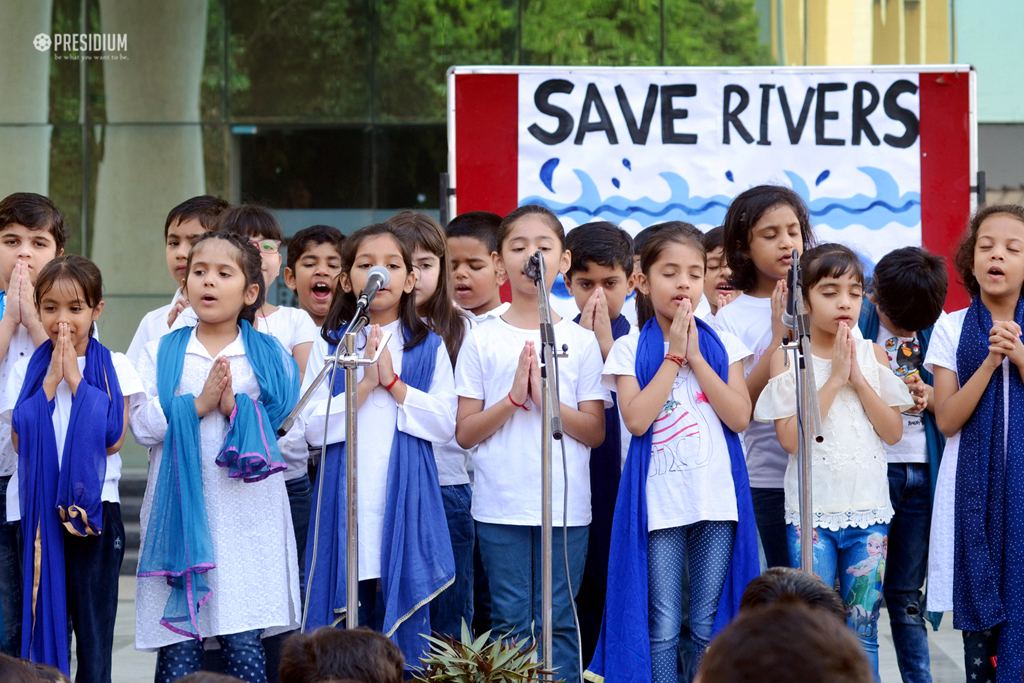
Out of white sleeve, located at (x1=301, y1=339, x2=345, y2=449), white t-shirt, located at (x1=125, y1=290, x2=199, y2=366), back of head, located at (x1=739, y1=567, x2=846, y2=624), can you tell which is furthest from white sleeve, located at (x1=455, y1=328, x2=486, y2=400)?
back of head, located at (x1=739, y1=567, x2=846, y2=624)

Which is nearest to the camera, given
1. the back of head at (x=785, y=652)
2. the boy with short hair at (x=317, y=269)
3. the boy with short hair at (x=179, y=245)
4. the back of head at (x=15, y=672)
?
the back of head at (x=785, y=652)

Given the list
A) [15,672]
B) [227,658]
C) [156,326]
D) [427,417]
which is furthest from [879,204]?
[15,672]

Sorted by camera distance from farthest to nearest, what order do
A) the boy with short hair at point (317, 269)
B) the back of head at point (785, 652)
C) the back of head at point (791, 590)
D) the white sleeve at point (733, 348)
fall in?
1. the boy with short hair at point (317, 269)
2. the white sleeve at point (733, 348)
3. the back of head at point (791, 590)
4. the back of head at point (785, 652)

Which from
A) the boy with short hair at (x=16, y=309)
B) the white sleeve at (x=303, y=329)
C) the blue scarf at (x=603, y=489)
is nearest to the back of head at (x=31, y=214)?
the boy with short hair at (x=16, y=309)

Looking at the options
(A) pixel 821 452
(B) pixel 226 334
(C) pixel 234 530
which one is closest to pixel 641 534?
(A) pixel 821 452

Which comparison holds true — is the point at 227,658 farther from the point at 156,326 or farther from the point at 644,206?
the point at 644,206

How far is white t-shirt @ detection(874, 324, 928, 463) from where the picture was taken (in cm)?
343

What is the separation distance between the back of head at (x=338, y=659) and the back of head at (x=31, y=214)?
7.02ft

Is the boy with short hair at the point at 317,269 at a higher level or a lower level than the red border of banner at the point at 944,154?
lower

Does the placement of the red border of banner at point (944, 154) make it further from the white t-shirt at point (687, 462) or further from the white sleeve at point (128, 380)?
the white sleeve at point (128, 380)

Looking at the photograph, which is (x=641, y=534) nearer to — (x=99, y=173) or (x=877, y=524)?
(x=877, y=524)

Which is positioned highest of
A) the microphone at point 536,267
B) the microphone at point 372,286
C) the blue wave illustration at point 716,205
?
the blue wave illustration at point 716,205

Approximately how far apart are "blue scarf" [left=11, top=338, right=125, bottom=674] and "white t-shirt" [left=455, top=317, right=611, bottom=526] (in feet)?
3.50

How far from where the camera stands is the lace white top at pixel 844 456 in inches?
124
